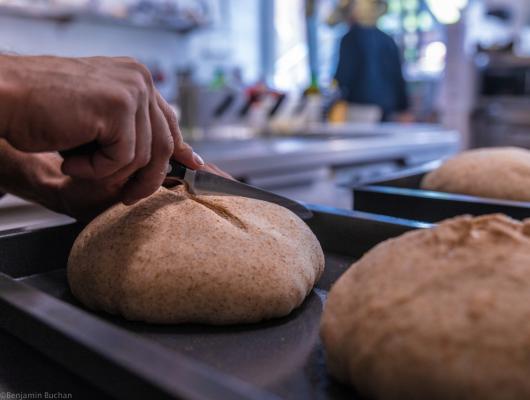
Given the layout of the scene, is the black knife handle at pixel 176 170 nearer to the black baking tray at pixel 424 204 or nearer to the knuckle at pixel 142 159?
the knuckle at pixel 142 159

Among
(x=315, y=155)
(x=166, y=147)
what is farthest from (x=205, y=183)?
(x=315, y=155)

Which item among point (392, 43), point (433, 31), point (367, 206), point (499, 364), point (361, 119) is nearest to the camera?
point (499, 364)

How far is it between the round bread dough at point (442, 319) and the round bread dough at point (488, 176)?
2.17 ft

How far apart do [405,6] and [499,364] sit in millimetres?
5796

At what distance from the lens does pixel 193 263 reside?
726mm

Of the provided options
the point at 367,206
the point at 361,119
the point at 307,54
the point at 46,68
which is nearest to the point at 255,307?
the point at 46,68

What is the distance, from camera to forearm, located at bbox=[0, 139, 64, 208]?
987 millimetres

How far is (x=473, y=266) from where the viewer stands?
0.49 metres

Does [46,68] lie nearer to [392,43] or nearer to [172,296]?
[172,296]

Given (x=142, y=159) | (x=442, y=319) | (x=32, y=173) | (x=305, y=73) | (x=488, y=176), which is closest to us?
(x=442, y=319)

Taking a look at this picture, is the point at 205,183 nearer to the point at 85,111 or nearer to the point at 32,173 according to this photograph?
the point at 85,111

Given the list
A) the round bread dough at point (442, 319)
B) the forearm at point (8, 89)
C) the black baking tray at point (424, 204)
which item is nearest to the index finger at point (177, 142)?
the forearm at point (8, 89)

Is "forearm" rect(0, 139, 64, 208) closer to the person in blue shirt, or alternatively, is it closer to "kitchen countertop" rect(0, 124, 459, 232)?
"kitchen countertop" rect(0, 124, 459, 232)

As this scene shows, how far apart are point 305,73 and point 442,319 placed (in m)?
5.63
